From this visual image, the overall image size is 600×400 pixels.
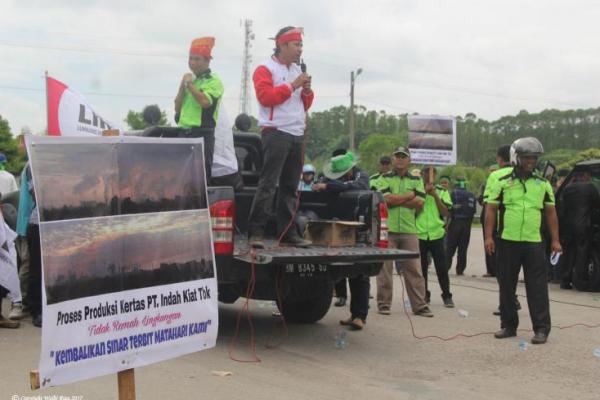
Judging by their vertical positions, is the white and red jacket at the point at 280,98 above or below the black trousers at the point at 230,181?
above

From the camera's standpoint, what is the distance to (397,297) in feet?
35.8

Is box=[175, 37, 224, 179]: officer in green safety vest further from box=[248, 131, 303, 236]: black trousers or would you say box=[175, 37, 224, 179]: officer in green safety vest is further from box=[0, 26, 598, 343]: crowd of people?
box=[248, 131, 303, 236]: black trousers

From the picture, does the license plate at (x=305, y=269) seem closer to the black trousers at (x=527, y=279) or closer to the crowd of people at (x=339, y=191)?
the crowd of people at (x=339, y=191)

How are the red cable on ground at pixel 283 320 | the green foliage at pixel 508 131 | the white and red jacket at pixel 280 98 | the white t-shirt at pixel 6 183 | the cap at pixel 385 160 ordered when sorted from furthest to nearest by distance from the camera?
the green foliage at pixel 508 131
the cap at pixel 385 160
the white t-shirt at pixel 6 183
the white and red jacket at pixel 280 98
the red cable on ground at pixel 283 320

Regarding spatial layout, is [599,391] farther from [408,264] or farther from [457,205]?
[457,205]

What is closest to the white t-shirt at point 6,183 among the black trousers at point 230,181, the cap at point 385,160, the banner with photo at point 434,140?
the black trousers at point 230,181

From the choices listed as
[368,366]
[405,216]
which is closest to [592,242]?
[405,216]

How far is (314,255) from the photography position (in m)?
6.34

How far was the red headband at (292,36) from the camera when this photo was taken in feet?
23.2

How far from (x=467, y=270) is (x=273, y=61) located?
9593 millimetres

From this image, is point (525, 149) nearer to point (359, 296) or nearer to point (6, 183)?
point (359, 296)

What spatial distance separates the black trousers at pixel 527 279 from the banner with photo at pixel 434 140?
968cm

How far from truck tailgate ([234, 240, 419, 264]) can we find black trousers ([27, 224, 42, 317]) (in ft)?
7.80

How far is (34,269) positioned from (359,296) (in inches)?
138
